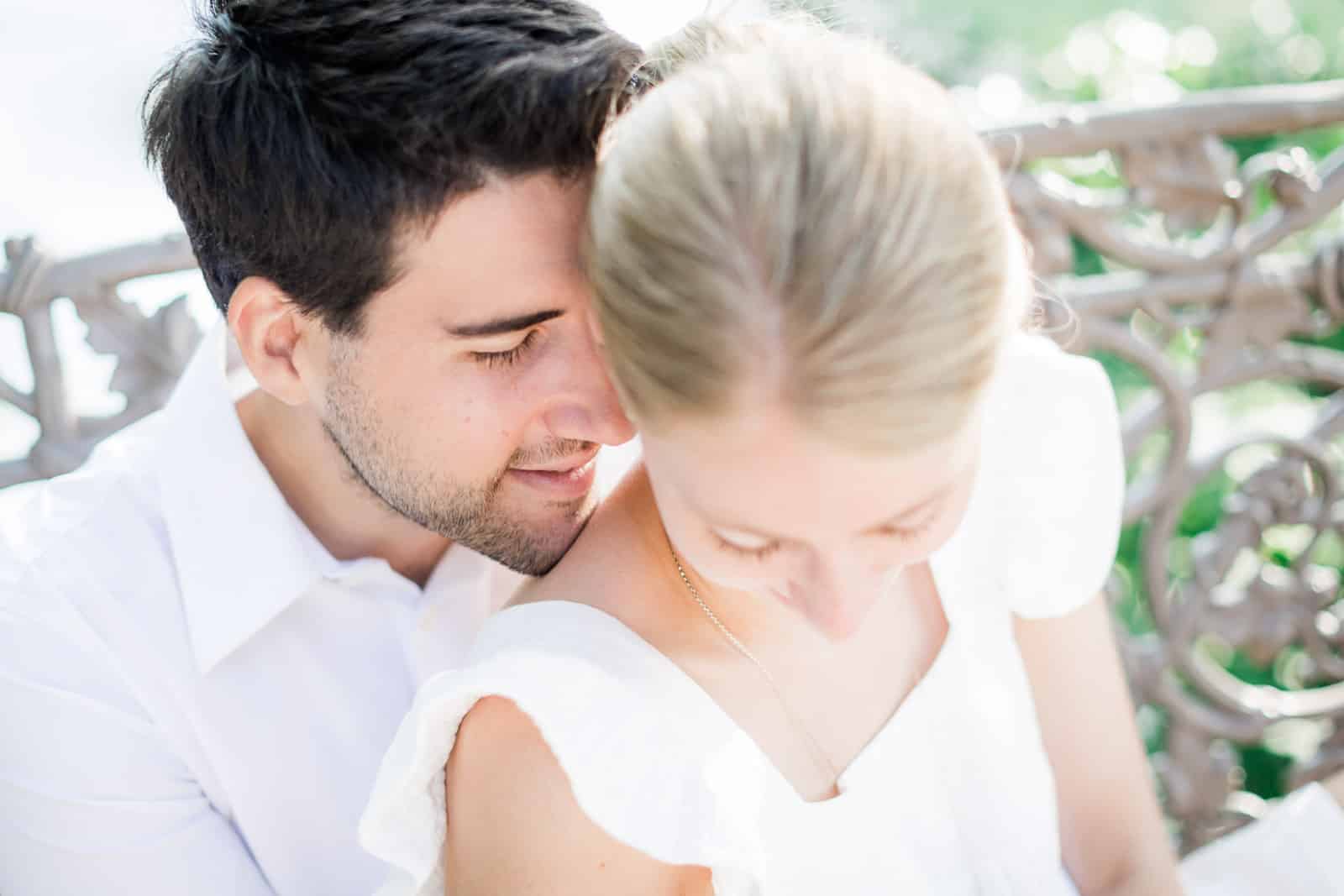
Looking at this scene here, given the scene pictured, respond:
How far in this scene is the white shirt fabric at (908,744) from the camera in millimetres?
1270

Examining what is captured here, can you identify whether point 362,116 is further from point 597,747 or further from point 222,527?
point 597,747

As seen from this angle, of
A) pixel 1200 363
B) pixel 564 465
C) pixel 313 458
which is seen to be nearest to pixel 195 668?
pixel 313 458

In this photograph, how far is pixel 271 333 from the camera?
1.72 metres

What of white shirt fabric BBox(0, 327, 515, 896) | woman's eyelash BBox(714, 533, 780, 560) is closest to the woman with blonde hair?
woman's eyelash BBox(714, 533, 780, 560)

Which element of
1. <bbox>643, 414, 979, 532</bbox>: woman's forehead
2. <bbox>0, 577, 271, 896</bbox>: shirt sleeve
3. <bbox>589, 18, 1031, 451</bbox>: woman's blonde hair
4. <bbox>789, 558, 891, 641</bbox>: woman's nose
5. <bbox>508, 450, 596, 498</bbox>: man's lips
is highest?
<bbox>589, 18, 1031, 451</bbox>: woman's blonde hair

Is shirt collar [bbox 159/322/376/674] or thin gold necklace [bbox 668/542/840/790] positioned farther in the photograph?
shirt collar [bbox 159/322/376/674]

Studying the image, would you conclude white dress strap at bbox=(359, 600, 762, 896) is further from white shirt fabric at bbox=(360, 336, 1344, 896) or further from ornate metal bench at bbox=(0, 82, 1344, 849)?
ornate metal bench at bbox=(0, 82, 1344, 849)

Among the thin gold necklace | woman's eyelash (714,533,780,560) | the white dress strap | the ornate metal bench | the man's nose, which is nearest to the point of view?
woman's eyelash (714,533,780,560)

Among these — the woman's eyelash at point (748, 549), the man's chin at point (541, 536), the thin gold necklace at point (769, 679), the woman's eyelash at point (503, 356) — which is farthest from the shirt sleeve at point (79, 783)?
the woman's eyelash at point (748, 549)

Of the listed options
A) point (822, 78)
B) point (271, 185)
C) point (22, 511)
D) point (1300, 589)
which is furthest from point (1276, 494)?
point (22, 511)

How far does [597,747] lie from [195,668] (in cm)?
71

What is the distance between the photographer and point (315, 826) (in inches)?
68.0

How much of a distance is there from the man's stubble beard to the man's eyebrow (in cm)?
17

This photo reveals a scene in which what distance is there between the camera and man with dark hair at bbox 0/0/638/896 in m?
1.52
